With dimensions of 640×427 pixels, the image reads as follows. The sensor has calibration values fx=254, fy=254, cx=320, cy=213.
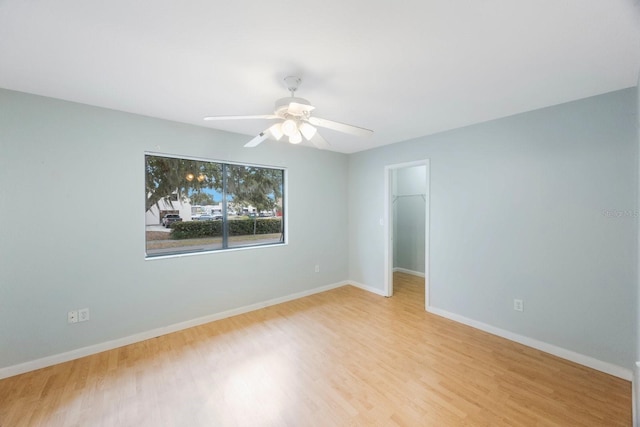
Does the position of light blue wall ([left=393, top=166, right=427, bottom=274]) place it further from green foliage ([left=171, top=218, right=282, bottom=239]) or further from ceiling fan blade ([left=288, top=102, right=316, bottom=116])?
ceiling fan blade ([left=288, top=102, right=316, bottom=116])

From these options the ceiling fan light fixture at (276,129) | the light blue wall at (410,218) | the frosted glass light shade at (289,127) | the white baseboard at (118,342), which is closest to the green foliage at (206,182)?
the white baseboard at (118,342)

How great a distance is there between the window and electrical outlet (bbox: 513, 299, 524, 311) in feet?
9.58

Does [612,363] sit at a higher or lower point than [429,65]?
lower

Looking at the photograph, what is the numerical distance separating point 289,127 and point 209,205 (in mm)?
1960

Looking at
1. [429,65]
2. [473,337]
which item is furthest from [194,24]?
[473,337]

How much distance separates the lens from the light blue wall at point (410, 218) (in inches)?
199

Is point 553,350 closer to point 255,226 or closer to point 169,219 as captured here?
point 255,226

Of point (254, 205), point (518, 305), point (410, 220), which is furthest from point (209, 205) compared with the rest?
point (410, 220)

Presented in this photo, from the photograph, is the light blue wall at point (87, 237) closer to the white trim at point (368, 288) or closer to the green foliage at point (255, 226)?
the green foliage at point (255, 226)

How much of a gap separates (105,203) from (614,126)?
4581mm

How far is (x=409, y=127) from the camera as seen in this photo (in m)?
3.06

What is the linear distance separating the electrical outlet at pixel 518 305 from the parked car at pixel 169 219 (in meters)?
3.87

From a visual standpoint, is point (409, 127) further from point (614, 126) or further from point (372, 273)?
point (372, 273)

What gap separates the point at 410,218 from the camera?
528cm
